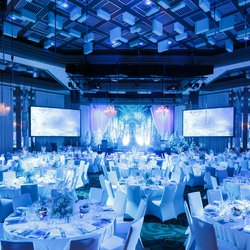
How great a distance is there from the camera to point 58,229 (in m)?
3.07

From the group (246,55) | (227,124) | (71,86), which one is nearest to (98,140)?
(71,86)

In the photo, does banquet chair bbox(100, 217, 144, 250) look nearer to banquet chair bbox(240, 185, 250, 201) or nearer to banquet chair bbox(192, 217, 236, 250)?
banquet chair bbox(192, 217, 236, 250)

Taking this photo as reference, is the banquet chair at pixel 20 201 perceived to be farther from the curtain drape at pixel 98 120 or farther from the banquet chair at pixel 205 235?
the curtain drape at pixel 98 120

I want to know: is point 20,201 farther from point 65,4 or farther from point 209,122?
point 209,122

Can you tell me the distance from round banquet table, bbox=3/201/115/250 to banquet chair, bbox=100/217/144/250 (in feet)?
0.27

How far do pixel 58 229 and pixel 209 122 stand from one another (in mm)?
12582

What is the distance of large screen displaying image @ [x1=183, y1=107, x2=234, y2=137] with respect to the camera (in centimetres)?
1341

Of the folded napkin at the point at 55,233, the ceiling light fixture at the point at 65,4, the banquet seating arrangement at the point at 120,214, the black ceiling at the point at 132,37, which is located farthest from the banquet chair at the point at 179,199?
the ceiling light fixture at the point at 65,4

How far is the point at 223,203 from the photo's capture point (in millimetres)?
3840

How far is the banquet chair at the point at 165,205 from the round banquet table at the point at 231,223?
1406mm

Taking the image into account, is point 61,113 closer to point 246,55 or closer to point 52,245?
point 246,55

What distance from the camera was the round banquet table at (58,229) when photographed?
283 centimetres

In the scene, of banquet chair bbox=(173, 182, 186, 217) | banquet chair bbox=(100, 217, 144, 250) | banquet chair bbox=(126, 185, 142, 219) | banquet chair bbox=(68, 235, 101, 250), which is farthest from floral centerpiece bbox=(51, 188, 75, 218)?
banquet chair bbox=(173, 182, 186, 217)

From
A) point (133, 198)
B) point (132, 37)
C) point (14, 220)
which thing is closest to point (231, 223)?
Result: point (133, 198)
